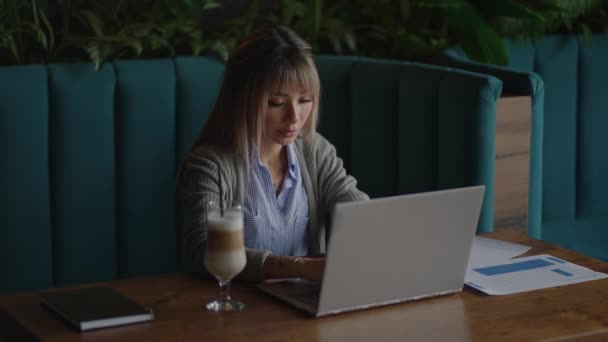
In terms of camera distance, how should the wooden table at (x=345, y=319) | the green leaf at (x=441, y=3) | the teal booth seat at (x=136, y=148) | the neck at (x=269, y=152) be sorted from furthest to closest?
the green leaf at (x=441, y=3) → the teal booth seat at (x=136, y=148) → the neck at (x=269, y=152) → the wooden table at (x=345, y=319)

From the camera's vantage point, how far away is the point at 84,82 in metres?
3.10

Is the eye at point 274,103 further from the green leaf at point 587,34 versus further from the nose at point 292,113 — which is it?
the green leaf at point 587,34

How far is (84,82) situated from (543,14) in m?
1.74

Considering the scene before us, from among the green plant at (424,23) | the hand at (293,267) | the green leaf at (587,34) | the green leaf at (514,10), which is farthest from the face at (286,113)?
the green leaf at (587,34)

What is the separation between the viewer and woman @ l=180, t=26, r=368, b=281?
2387 mm

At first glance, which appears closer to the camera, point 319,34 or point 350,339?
point 350,339

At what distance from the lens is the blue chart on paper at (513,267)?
216 cm

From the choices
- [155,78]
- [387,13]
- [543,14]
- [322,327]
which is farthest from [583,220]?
[322,327]

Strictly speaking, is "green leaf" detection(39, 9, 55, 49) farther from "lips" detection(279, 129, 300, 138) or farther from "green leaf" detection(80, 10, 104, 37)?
"lips" detection(279, 129, 300, 138)

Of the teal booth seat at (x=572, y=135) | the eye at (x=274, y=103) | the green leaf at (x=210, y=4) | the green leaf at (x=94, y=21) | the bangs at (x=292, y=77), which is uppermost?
the green leaf at (x=210, y=4)

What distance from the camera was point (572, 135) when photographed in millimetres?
4035

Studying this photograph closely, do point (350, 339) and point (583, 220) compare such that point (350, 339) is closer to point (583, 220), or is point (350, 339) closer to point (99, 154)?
point (99, 154)

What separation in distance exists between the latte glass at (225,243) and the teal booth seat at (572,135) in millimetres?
2304

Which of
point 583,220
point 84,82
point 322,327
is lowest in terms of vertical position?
point 583,220
